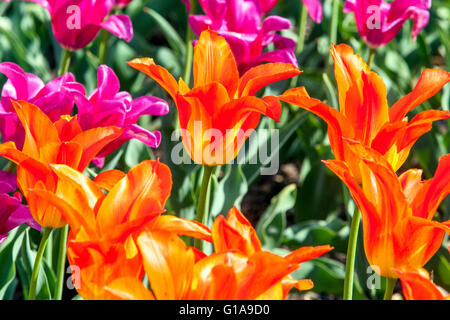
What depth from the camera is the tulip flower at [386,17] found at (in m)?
1.64

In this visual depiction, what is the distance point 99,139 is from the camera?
38.1 inches

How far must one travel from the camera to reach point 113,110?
109cm

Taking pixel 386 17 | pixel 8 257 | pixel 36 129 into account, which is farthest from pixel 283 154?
pixel 36 129

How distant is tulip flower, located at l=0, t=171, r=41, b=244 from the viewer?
99 centimetres

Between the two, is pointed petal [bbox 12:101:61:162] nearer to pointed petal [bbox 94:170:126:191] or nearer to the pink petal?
pointed petal [bbox 94:170:126:191]

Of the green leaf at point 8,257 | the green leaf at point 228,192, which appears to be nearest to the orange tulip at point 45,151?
the green leaf at point 8,257

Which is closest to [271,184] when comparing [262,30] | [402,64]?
[402,64]

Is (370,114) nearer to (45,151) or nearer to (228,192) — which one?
(45,151)

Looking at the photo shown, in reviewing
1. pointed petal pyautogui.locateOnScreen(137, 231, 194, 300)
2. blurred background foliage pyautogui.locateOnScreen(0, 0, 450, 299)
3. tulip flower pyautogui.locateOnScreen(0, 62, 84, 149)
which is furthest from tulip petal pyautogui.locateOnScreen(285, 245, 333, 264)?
blurred background foliage pyautogui.locateOnScreen(0, 0, 450, 299)

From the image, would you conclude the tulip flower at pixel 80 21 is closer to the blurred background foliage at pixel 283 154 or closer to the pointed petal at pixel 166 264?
the blurred background foliage at pixel 283 154

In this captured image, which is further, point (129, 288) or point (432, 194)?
point (432, 194)

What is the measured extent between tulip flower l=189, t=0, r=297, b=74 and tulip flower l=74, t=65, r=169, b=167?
8.4 inches

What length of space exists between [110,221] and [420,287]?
0.33 metres

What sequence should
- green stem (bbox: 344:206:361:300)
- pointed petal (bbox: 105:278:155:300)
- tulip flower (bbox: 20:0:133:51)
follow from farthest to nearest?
tulip flower (bbox: 20:0:133:51) → green stem (bbox: 344:206:361:300) → pointed petal (bbox: 105:278:155:300)
